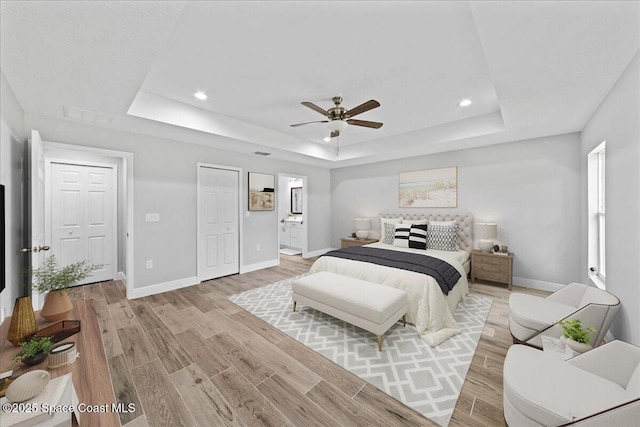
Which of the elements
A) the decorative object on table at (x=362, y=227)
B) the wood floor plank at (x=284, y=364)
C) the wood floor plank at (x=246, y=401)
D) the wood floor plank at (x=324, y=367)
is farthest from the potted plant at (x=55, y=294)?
the decorative object on table at (x=362, y=227)

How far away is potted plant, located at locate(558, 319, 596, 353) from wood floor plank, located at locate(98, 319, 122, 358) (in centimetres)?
353

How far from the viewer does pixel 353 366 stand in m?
2.08

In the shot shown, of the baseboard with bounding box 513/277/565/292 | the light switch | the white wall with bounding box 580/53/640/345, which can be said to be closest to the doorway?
the light switch

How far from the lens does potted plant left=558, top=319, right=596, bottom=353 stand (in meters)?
1.61

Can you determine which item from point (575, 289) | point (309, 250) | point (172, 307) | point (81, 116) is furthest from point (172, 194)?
point (575, 289)

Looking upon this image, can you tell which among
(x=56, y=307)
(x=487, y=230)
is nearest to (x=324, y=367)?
(x=56, y=307)

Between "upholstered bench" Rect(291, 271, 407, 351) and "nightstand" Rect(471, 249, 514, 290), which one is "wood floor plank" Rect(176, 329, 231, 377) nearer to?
"upholstered bench" Rect(291, 271, 407, 351)

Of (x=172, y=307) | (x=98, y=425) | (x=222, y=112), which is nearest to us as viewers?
(x=98, y=425)

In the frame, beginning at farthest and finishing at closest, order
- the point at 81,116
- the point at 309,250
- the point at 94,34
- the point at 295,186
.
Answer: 1. the point at 295,186
2. the point at 309,250
3. the point at 81,116
4. the point at 94,34

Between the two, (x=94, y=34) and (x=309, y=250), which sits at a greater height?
(x=94, y=34)

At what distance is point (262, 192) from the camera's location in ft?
16.9

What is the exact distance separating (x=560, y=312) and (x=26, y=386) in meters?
3.39

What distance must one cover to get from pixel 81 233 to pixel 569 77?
665 centimetres

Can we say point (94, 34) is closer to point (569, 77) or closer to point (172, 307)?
point (172, 307)
